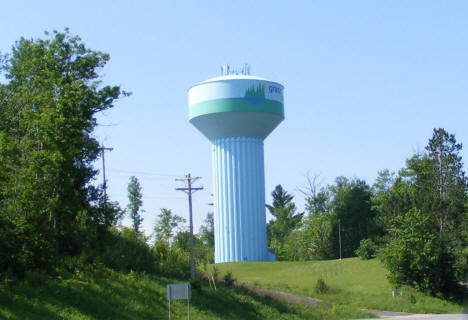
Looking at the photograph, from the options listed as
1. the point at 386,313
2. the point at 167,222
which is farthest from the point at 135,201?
the point at 386,313

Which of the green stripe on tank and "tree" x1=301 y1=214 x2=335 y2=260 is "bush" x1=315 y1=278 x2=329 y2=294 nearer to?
the green stripe on tank

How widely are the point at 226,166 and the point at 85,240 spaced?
3230 cm

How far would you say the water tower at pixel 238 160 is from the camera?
61094 mm

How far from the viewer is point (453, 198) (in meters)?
63.2

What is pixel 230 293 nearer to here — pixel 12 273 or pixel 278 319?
pixel 278 319

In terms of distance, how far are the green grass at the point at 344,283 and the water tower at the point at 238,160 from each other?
10.3ft

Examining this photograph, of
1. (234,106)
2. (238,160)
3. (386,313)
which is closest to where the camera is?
(386,313)

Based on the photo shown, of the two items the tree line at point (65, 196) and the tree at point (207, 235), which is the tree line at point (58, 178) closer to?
the tree line at point (65, 196)

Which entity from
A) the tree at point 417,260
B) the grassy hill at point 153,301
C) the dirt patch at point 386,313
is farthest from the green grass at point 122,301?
the tree at point 417,260

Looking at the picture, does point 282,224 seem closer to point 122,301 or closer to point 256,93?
point 256,93

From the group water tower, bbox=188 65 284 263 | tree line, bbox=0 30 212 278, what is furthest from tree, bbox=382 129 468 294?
tree line, bbox=0 30 212 278

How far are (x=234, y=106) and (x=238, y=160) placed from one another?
628 cm

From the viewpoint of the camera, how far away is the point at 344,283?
53188 mm

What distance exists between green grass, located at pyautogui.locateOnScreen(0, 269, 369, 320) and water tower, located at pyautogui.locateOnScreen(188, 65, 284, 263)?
87.9ft
